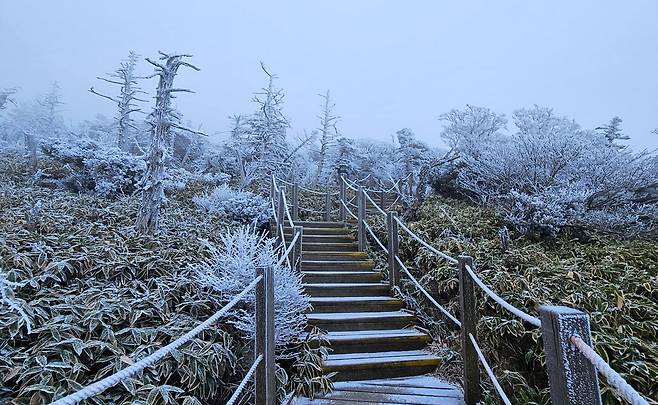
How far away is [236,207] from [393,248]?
4.33 metres

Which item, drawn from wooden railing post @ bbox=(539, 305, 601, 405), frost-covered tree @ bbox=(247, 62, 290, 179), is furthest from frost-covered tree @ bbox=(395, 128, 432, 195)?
wooden railing post @ bbox=(539, 305, 601, 405)

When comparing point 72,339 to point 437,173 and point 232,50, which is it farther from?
point 232,50

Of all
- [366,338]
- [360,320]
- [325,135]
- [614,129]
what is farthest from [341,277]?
[325,135]

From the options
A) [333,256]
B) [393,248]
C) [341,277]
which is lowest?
[341,277]

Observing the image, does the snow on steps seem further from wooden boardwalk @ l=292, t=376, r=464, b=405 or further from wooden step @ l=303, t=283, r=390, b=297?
wooden boardwalk @ l=292, t=376, r=464, b=405

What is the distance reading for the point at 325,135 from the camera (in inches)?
680

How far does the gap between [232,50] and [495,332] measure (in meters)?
33.9

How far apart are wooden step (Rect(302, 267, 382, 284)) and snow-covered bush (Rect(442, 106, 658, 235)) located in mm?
2213

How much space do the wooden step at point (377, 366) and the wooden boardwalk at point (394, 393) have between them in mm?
55

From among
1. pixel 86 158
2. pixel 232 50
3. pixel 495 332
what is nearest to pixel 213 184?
pixel 86 158

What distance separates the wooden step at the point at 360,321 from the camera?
386cm

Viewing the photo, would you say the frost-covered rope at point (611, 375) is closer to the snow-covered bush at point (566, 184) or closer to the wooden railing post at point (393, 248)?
the wooden railing post at point (393, 248)

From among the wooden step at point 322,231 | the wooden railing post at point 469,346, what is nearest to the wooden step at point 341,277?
the wooden step at point 322,231

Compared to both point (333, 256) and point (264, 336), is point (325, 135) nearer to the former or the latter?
point (333, 256)
